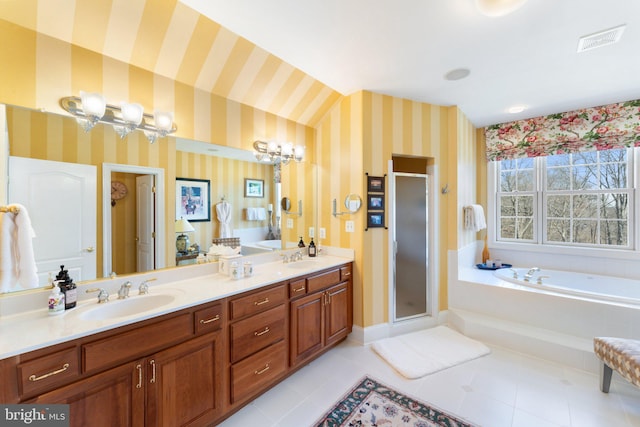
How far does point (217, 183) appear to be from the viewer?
7.54 feet

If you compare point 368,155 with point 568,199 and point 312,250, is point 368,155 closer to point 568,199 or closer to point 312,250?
point 312,250

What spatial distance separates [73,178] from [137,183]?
1.08 feet

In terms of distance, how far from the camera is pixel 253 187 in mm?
2594

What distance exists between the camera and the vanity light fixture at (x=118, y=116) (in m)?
1.57

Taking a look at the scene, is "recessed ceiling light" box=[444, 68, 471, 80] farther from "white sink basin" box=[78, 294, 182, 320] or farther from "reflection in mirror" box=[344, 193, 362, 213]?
"white sink basin" box=[78, 294, 182, 320]

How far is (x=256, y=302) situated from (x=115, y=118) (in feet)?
5.14

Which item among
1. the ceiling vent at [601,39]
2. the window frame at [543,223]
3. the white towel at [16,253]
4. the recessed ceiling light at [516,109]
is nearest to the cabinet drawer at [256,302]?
the white towel at [16,253]

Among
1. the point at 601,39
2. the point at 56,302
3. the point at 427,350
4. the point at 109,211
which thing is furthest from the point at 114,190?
the point at 601,39

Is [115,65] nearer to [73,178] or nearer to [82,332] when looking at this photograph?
[73,178]

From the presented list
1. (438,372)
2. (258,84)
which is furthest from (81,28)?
(438,372)

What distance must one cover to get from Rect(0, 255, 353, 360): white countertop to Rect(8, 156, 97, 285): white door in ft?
0.58

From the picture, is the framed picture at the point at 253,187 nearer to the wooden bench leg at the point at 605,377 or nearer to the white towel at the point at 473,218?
the white towel at the point at 473,218

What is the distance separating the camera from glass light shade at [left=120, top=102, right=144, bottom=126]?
173cm

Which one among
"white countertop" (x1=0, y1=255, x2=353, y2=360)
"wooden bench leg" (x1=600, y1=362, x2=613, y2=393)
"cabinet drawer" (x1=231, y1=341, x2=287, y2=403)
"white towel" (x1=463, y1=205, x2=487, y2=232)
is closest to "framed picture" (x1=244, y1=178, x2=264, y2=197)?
"white countertop" (x1=0, y1=255, x2=353, y2=360)
